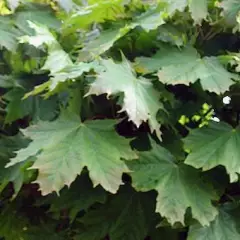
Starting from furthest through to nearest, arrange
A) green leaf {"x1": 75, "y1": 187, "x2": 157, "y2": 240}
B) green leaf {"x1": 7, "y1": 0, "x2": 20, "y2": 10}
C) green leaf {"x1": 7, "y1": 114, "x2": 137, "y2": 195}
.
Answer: green leaf {"x1": 7, "y1": 0, "x2": 20, "y2": 10} < green leaf {"x1": 75, "y1": 187, "x2": 157, "y2": 240} < green leaf {"x1": 7, "y1": 114, "x2": 137, "y2": 195}

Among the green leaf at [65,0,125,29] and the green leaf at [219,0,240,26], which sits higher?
the green leaf at [65,0,125,29]

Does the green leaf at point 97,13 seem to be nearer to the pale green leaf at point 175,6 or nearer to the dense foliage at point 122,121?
the dense foliage at point 122,121

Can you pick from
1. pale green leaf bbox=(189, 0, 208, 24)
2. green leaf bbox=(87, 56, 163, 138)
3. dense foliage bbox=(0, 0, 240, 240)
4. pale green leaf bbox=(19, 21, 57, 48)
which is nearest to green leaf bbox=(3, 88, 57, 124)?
dense foliage bbox=(0, 0, 240, 240)

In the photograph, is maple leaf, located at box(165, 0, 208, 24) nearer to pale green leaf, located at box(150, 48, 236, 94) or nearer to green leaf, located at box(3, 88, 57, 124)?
pale green leaf, located at box(150, 48, 236, 94)

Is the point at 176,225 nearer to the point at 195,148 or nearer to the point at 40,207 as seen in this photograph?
the point at 195,148

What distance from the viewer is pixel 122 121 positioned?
43.3 inches

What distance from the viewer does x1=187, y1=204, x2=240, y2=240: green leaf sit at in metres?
0.94

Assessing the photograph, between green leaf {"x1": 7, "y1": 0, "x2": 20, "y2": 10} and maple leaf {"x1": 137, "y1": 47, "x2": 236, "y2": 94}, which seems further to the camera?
green leaf {"x1": 7, "y1": 0, "x2": 20, "y2": 10}

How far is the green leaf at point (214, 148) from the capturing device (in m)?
0.94

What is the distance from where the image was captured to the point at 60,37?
47.2 inches

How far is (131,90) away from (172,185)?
176 mm

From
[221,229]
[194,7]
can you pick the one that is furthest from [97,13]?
[221,229]

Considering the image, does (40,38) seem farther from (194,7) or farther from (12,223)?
(12,223)

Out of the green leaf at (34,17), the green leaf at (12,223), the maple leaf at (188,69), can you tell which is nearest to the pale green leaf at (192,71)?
the maple leaf at (188,69)
